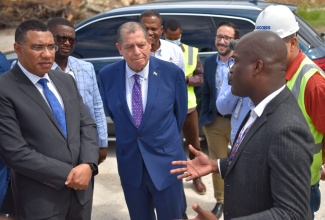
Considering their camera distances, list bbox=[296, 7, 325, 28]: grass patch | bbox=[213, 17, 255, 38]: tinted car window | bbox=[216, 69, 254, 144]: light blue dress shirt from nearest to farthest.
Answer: bbox=[216, 69, 254, 144]: light blue dress shirt
bbox=[213, 17, 255, 38]: tinted car window
bbox=[296, 7, 325, 28]: grass patch

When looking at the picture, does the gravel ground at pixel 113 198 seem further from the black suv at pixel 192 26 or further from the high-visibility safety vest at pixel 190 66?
the high-visibility safety vest at pixel 190 66

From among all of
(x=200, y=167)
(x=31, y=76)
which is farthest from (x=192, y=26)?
(x=200, y=167)

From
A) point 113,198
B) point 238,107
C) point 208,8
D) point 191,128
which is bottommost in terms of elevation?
point 113,198

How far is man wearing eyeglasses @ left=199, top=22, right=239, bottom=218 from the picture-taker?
177 inches

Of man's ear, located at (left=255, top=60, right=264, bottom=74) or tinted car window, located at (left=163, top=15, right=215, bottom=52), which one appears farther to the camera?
tinted car window, located at (left=163, top=15, right=215, bottom=52)

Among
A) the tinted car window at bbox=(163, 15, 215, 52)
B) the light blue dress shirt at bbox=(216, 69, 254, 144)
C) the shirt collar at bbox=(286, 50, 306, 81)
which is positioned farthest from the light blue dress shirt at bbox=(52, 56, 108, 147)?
the tinted car window at bbox=(163, 15, 215, 52)

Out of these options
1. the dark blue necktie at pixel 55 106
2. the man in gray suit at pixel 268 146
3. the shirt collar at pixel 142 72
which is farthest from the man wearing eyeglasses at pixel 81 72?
the man in gray suit at pixel 268 146

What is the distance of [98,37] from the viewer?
6391mm

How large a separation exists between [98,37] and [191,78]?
6.24 ft

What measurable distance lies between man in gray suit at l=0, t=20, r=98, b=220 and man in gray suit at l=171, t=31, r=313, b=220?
4.01 feet

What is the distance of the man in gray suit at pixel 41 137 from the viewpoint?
2.99 metres

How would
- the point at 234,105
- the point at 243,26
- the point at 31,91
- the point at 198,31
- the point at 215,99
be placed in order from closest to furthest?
1. the point at 31,91
2. the point at 234,105
3. the point at 215,99
4. the point at 243,26
5. the point at 198,31

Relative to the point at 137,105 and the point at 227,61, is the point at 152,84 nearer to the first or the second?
the point at 137,105

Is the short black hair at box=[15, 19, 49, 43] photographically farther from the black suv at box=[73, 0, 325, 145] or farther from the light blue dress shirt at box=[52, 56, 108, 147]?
the black suv at box=[73, 0, 325, 145]
